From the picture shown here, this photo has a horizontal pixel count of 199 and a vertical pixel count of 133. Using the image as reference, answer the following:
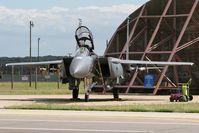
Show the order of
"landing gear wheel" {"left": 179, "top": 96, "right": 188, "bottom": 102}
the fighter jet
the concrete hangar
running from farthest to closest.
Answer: the concrete hangar
"landing gear wheel" {"left": 179, "top": 96, "right": 188, "bottom": 102}
the fighter jet

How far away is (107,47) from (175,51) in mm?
11115

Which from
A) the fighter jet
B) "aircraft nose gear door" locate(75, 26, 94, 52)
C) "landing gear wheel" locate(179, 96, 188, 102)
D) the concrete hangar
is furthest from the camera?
the concrete hangar

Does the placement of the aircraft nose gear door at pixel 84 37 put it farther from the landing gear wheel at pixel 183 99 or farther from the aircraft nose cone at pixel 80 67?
the landing gear wheel at pixel 183 99

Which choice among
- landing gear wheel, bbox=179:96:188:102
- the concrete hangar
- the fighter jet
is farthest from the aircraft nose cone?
the concrete hangar

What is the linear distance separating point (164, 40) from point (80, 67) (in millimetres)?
21970

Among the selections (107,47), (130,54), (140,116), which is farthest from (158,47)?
(140,116)

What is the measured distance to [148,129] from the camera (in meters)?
16.3

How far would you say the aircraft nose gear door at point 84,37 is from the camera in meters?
35.5

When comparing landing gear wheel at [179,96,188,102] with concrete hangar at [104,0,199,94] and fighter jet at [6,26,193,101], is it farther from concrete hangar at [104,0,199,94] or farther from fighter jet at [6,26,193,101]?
concrete hangar at [104,0,199,94]

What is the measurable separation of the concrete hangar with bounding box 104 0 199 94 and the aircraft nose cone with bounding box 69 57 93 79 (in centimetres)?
1586

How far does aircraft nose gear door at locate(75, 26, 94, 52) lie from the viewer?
35.5 metres

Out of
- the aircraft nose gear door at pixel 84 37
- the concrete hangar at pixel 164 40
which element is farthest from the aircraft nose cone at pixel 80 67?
the concrete hangar at pixel 164 40

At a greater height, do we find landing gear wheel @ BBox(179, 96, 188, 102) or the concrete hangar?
the concrete hangar

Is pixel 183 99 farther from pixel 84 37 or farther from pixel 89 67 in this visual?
pixel 84 37
